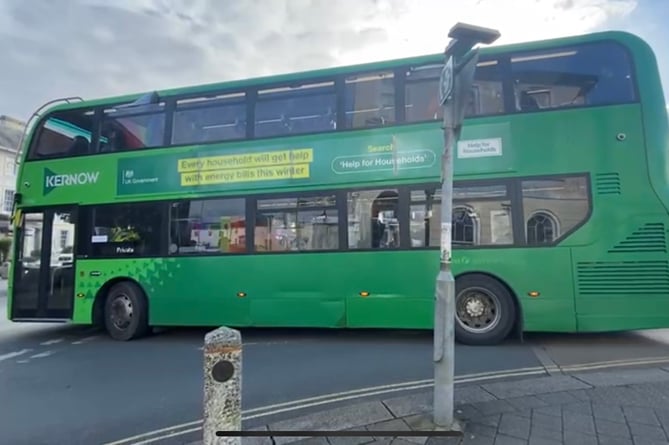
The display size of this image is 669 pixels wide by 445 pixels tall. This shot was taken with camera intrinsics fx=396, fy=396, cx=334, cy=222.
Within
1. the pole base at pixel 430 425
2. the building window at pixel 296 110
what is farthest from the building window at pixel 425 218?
the pole base at pixel 430 425

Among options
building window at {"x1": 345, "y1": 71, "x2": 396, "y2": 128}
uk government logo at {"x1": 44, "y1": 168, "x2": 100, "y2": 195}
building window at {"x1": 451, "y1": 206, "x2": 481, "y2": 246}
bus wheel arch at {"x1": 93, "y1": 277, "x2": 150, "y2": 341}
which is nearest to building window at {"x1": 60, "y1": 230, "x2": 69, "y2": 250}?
uk government logo at {"x1": 44, "y1": 168, "x2": 100, "y2": 195}

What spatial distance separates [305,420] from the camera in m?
3.63

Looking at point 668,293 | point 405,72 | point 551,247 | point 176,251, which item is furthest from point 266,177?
point 668,293

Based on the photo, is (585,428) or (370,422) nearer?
(585,428)

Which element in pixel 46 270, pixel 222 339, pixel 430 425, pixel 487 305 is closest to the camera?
pixel 222 339

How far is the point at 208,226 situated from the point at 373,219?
2.90m

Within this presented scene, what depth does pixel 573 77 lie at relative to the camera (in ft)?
19.3

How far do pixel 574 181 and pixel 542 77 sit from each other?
64.7 inches

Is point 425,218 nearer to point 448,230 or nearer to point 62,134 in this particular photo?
point 448,230

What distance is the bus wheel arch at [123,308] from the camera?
711 cm

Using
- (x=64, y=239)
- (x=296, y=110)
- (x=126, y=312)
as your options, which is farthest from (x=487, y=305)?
(x=64, y=239)

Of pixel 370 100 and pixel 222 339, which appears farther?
pixel 370 100

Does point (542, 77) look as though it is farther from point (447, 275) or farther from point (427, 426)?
point (427, 426)

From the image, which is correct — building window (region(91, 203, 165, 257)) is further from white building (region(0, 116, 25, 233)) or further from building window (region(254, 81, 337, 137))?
white building (region(0, 116, 25, 233))
